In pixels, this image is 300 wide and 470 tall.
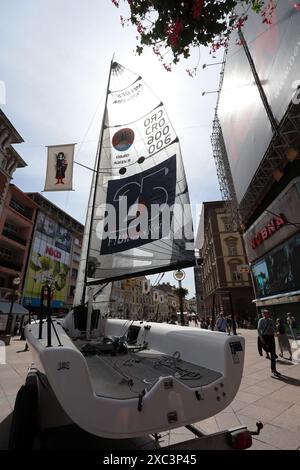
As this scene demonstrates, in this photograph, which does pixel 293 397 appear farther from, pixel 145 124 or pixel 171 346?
pixel 145 124

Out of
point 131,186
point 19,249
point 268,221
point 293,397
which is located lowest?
point 293,397

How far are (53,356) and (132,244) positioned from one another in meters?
3.99

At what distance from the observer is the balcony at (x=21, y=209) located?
31.5 m

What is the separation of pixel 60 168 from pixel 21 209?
27573 millimetres

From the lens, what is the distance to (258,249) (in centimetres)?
2138

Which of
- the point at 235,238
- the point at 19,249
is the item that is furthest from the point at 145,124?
the point at 235,238

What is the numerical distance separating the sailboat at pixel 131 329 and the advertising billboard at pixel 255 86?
8.23 meters

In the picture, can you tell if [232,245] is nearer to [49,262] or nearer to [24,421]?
[49,262]

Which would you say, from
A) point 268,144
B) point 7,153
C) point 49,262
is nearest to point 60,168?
point 268,144

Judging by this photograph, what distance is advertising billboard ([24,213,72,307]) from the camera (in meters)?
32.5

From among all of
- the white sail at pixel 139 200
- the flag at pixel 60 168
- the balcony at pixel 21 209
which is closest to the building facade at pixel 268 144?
the white sail at pixel 139 200

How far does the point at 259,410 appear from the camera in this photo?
4.41 m

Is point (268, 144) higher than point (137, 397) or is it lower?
higher

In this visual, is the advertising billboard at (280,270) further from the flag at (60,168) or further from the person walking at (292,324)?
the flag at (60,168)
